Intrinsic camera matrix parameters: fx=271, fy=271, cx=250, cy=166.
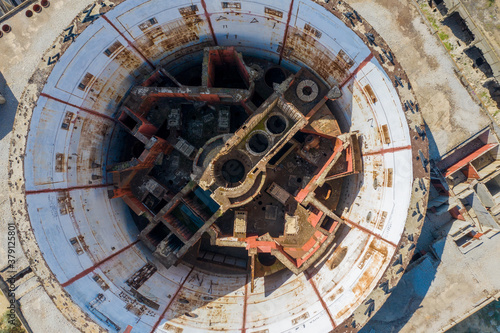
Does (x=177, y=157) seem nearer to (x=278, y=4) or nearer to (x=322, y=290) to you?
(x=278, y=4)

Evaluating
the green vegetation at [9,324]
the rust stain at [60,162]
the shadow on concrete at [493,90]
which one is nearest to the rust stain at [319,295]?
the rust stain at [60,162]

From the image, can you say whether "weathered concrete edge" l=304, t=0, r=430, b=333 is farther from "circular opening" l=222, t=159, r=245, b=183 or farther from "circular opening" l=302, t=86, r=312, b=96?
"circular opening" l=222, t=159, r=245, b=183

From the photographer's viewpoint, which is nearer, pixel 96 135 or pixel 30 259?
pixel 30 259

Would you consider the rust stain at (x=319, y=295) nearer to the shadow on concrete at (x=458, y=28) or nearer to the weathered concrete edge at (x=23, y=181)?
the weathered concrete edge at (x=23, y=181)

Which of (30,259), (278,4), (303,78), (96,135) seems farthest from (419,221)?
(30,259)

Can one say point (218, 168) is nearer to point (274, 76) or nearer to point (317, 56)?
point (274, 76)

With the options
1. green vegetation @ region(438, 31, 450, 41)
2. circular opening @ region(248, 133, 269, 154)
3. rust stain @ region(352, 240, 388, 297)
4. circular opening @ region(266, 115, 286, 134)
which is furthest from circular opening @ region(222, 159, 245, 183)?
green vegetation @ region(438, 31, 450, 41)

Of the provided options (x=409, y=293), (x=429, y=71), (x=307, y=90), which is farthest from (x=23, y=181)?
(x=429, y=71)
